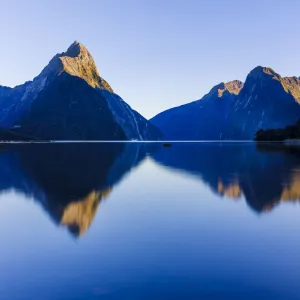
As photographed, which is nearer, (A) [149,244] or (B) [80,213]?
(A) [149,244]

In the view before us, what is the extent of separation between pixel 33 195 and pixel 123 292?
21018 millimetres

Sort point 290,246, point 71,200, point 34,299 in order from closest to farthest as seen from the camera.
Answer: point 34,299
point 290,246
point 71,200

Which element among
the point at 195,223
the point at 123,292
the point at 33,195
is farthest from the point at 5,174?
the point at 123,292

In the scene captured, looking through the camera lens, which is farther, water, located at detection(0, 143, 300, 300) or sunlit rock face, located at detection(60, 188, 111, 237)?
sunlit rock face, located at detection(60, 188, 111, 237)

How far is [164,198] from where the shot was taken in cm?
3014

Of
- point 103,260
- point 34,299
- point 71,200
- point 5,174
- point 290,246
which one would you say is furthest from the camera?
point 5,174

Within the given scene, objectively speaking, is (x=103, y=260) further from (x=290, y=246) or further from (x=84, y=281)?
(x=290, y=246)

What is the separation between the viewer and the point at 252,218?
22.1 m

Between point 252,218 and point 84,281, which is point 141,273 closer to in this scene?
point 84,281

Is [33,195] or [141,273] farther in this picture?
[33,195]

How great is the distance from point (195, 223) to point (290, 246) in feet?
19.6

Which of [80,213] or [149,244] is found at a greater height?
[80,213]

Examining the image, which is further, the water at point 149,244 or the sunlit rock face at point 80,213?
the sunlit rock face at point 80,213

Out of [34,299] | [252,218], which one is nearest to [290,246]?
[252,218]
